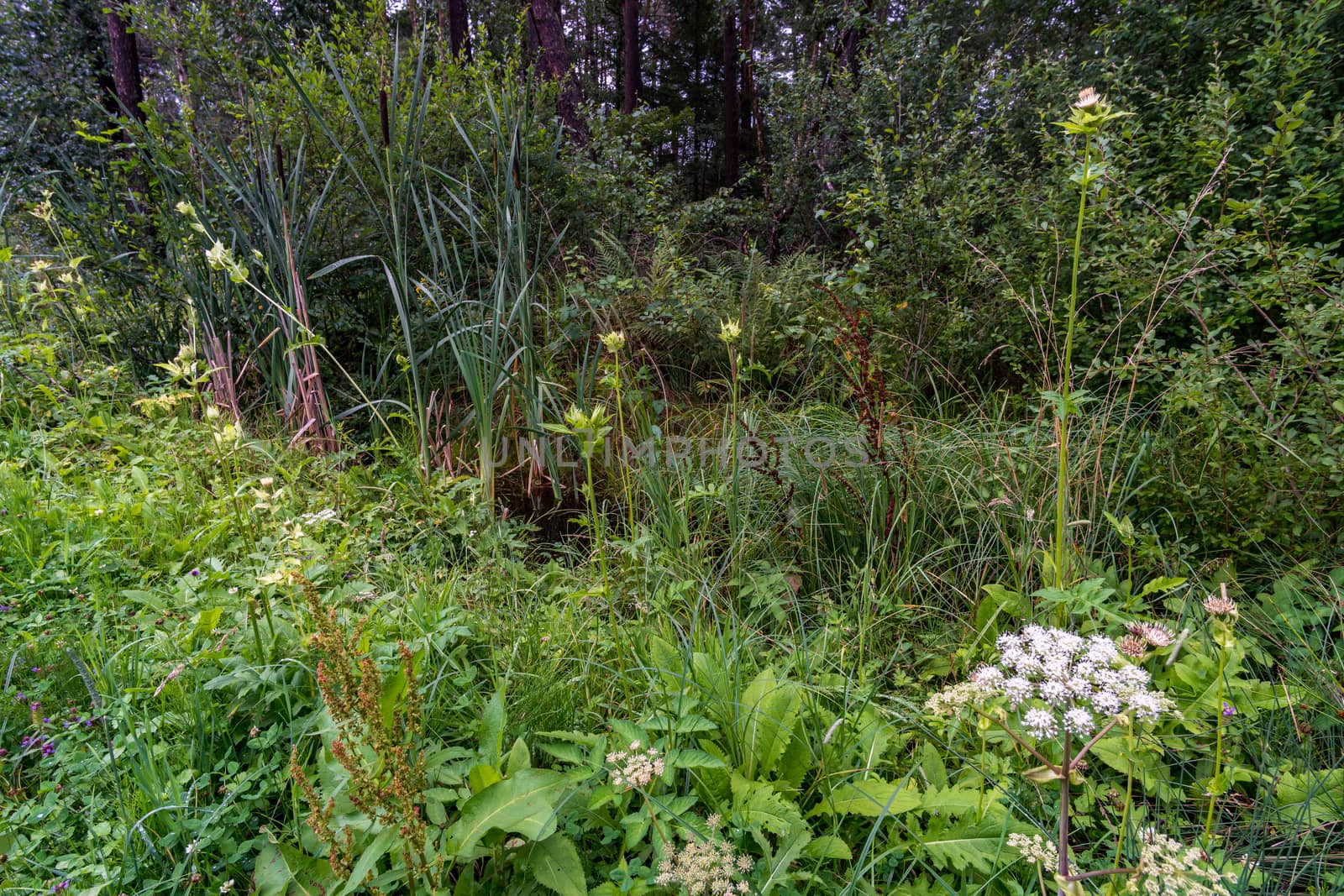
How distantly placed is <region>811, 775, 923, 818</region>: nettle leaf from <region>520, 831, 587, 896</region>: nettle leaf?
396 mm

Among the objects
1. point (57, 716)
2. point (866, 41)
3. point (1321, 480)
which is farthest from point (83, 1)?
point (1321, 480)

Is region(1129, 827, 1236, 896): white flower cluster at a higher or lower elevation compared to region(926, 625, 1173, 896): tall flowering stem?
lower

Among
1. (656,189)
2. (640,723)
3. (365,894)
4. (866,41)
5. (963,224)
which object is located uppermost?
(866,41)

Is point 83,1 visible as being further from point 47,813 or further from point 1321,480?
point 1321,480

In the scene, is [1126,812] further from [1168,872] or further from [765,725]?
[765,725]

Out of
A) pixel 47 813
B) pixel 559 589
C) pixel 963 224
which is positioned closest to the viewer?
pixel 47 813

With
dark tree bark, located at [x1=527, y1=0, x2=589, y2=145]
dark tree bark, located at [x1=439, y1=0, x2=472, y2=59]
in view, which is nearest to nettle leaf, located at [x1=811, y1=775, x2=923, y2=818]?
dark tree bark, located at [x1=527, y1=0, x2=589, y2=145]

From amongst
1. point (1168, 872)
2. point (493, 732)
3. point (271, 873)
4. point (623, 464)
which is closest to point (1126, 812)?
point (1168, 872)

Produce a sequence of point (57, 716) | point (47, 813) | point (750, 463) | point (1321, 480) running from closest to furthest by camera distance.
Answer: point (47, 813), point (57, 716), point (1321, 480), point (750, 463)

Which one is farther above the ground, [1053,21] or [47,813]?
[1053,21]

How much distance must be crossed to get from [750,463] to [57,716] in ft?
6.10

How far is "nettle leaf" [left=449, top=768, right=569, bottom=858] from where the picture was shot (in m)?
0.86

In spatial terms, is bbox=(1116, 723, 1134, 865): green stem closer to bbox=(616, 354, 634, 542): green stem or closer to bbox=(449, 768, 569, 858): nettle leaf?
bbox=(449, 768, 569, 858): nettle leaf

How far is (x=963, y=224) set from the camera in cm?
329
